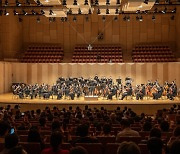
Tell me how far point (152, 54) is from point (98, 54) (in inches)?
149

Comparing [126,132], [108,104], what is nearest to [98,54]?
[108,104]

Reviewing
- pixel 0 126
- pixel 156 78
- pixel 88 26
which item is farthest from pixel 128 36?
pixel 0 126

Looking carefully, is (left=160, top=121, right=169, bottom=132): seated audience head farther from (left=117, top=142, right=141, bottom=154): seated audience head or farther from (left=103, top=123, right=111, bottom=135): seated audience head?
Answer: (left=117, top=142, right=141, bottom=154): seated audience head

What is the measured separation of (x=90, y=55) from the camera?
23000 mm

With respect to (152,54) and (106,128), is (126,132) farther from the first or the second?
(152,54)

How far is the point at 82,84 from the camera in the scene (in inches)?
688

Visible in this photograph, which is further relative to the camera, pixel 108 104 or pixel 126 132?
pixel 108 104

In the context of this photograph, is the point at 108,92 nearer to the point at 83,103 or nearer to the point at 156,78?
the point at 83,103

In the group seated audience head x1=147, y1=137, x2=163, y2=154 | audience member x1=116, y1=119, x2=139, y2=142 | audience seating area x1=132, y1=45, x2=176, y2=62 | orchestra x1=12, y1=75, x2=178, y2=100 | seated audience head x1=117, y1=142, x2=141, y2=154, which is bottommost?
audience member x1=116, y1=119, x2=139, y2=142

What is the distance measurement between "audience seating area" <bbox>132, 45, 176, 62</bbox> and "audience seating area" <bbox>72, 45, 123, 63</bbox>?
3.84 feet

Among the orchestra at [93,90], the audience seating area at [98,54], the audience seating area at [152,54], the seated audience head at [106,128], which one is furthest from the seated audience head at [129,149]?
the audience seating area at [152,54]

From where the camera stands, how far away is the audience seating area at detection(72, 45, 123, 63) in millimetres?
22203

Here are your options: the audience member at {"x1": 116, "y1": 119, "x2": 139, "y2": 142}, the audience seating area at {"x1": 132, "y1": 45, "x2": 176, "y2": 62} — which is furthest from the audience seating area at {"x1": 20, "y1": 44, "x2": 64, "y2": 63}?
the audience member at {"x1": 116, "y1": 119, "x2": 139, "y2": 142}

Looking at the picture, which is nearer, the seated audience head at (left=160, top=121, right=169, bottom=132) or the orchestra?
the seated audience head at (left=160, top=121, right=169, bottom=132)
